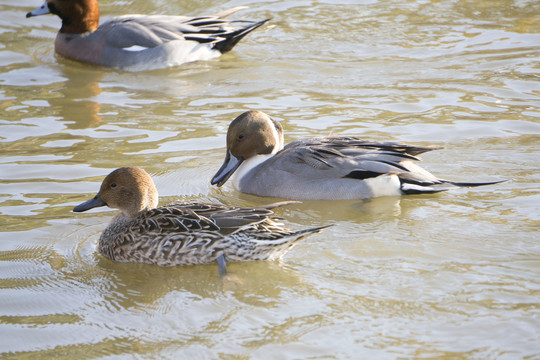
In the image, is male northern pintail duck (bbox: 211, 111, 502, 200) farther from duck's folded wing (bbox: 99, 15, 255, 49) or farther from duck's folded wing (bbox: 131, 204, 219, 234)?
duck's folded wing (bbox: 99, 15, 255, 49)

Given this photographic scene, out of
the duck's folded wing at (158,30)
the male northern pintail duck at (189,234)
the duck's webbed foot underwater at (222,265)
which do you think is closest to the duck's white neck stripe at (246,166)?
the male northern pintail duck at (189,234)

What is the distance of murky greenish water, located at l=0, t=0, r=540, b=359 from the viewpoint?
14.2 ft

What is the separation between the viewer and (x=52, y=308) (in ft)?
15.5

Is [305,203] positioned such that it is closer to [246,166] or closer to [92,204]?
[246,166]

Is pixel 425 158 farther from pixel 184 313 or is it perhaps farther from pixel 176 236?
pixel 184 313

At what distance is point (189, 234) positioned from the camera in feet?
17.2

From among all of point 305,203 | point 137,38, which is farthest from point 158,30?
point 305,203

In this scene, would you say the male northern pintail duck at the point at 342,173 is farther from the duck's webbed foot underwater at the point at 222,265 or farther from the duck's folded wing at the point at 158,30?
the duck's folded wing at the point at 158,30

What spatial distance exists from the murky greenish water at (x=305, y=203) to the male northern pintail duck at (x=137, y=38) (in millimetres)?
183

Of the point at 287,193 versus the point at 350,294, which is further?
the point at 287,193

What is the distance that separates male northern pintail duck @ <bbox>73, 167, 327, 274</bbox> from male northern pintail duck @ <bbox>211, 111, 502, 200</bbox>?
1.09 metres

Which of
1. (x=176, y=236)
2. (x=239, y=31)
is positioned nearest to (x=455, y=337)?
(x=176, y=236)

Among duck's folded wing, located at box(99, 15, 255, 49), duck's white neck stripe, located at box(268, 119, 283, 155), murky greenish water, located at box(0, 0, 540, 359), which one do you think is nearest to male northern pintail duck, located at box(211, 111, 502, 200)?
murky greenish water, located at box(0, 0, 540, 359)

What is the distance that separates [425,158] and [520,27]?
14.1 feet
